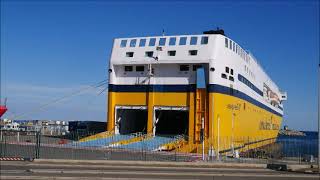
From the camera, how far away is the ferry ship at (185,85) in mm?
39062

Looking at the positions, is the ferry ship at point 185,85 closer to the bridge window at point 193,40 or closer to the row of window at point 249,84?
the bridge window at point 193,40

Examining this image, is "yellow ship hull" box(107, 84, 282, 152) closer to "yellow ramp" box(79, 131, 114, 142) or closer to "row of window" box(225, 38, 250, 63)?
"yellow ramp" box(79, 131, 114, 142)

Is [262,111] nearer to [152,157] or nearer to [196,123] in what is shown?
[196,123]

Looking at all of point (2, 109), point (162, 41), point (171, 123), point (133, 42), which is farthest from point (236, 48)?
point (2, 109)

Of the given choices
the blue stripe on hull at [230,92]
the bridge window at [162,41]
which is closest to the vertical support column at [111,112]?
the bridge window at [162,41]

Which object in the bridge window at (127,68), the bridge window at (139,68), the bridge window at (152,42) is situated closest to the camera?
the bridge window at (152,42)

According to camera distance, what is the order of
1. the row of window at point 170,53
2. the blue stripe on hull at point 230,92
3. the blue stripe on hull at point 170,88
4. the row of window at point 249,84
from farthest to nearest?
the row of window at point 249,84 → the row of window at point 170,53 → the blue stripe on hull at point 170,88 → the blue stripe on hull at point 230,92

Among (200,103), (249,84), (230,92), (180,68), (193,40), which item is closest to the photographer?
(200,103)

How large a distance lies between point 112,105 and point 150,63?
5.28 m

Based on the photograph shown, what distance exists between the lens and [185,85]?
133ft

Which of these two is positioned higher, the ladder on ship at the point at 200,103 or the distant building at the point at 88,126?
the ladder on ship at the point at 200,103

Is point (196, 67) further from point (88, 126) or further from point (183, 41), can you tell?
point (88, 126)

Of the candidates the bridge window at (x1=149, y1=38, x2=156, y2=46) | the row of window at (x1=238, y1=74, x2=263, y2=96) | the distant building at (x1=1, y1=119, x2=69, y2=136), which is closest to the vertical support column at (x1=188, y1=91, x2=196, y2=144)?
the bridge window at (x1=149, y1=38, x2=156, y2=46)

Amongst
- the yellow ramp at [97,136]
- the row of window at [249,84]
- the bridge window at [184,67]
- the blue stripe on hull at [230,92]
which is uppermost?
the bridge window at [184,67]
